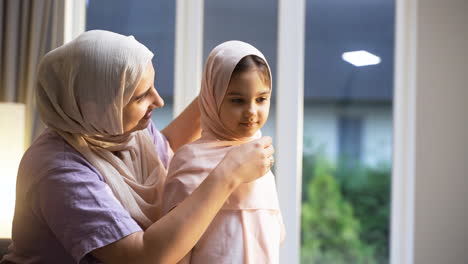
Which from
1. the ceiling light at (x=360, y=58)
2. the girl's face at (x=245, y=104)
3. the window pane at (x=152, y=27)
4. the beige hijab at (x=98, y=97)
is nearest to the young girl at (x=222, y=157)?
the girl's face at (x=245, y=104)

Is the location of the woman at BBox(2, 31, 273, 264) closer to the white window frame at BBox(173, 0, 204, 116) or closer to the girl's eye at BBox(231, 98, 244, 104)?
the girl's eye at BBox(231, 98, 244, 104)

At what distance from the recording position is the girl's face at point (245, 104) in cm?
130

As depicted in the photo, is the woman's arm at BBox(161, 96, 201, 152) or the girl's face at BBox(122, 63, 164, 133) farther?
the woman's arm at BBox(161, 96, 201, 152)

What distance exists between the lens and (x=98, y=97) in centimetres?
121

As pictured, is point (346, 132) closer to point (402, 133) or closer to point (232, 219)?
point (402, 133)

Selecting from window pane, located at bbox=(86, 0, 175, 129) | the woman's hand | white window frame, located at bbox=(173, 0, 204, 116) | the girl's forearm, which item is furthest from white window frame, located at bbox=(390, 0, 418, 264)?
the girl's forearm

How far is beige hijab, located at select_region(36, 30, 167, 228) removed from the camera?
1.20 m

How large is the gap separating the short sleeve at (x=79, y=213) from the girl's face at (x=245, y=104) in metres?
0.35

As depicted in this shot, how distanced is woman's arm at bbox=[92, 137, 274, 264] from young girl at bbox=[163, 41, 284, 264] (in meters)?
0.10

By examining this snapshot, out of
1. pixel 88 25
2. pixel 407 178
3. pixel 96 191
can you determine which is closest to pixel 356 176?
pixel 407 178

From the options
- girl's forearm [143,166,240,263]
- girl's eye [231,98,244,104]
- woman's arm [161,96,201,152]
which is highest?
girl's eye [231,98,244,104]

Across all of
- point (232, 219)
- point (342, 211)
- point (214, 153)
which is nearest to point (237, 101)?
point (214, 153)

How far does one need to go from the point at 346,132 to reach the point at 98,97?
259 cm

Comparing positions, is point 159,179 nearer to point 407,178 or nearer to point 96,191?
point 96,191
